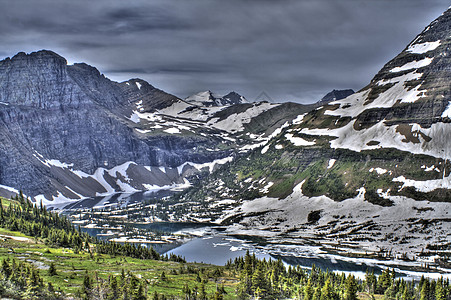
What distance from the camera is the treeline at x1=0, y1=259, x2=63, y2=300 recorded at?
2312 inches

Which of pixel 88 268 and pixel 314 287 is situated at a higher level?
pixel 88 268

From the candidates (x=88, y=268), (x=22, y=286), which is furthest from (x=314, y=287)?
(x=22, y=286)

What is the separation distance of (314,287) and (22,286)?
67.2m

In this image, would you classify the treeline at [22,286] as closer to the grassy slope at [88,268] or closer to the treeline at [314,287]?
the grassy slope at [88,268]

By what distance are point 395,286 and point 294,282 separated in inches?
1033

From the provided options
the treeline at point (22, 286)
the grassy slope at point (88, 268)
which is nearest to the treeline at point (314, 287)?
the grassy slope at point (88, 268)

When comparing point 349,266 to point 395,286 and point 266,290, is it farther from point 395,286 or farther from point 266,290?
point 266,290

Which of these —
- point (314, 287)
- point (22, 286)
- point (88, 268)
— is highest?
point (22, 286)

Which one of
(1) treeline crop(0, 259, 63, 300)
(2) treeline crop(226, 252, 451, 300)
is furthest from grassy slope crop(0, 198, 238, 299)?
(1) treeline crop(0, 259, 63, 300)

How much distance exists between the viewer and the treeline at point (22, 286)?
58.7m

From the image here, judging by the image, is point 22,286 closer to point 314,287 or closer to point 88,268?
point 88,268

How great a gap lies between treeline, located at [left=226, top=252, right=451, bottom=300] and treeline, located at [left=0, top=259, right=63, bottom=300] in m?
39.6

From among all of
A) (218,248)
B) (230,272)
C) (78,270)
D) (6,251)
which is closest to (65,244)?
(6,251)

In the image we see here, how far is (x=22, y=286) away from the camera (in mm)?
62625
